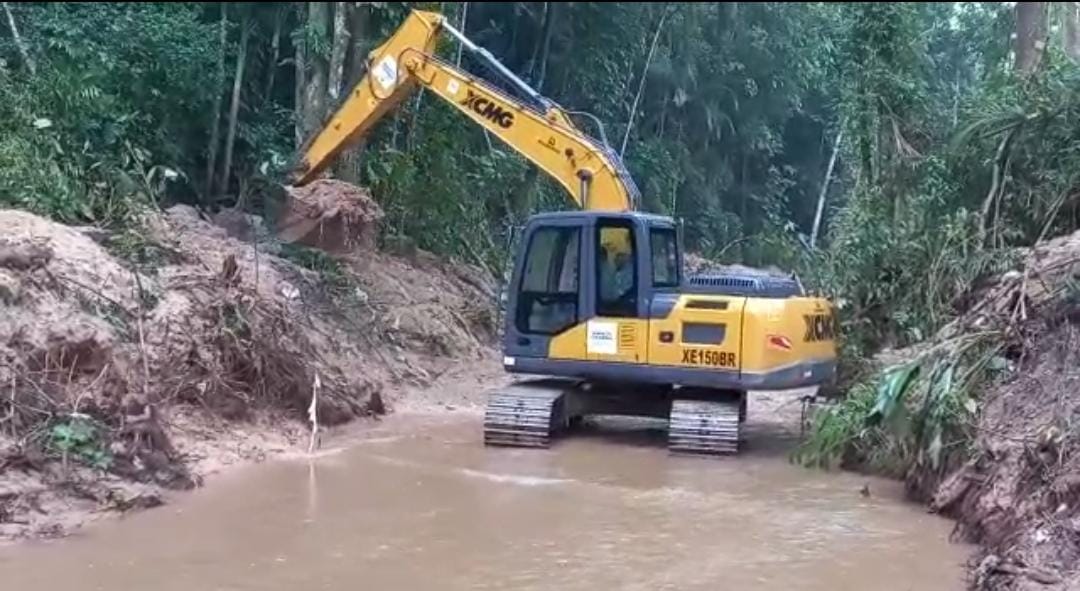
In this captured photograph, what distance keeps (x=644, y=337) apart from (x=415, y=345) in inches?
168

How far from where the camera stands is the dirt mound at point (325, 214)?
14.8 m

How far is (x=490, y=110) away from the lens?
12703 millimetres

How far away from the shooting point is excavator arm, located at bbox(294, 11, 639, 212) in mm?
12117

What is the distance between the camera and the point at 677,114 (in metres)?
31.6

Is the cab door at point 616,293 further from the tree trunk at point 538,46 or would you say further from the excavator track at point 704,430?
the tree trunk at point 538,46

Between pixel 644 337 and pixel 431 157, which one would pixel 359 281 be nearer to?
pixel 431 157

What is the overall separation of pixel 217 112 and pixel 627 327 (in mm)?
8131

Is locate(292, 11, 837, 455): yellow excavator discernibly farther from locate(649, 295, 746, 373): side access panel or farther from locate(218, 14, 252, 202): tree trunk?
locate(218, 14, 252, 202): tree trunk

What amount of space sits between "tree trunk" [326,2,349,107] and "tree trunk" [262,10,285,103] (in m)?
1.53

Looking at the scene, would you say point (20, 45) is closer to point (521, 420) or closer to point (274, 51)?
point (274, 51)

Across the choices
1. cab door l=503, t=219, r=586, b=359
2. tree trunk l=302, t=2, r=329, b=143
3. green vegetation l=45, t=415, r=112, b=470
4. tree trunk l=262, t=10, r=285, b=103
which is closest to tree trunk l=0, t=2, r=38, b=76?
tree trunk l=302, t=2, r=329, b=143

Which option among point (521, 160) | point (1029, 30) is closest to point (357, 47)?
point (521, 160)

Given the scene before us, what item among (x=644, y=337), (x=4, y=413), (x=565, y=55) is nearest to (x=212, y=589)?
(x=4, y=413)

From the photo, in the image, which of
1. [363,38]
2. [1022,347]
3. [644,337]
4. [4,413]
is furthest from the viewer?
[363,38]
